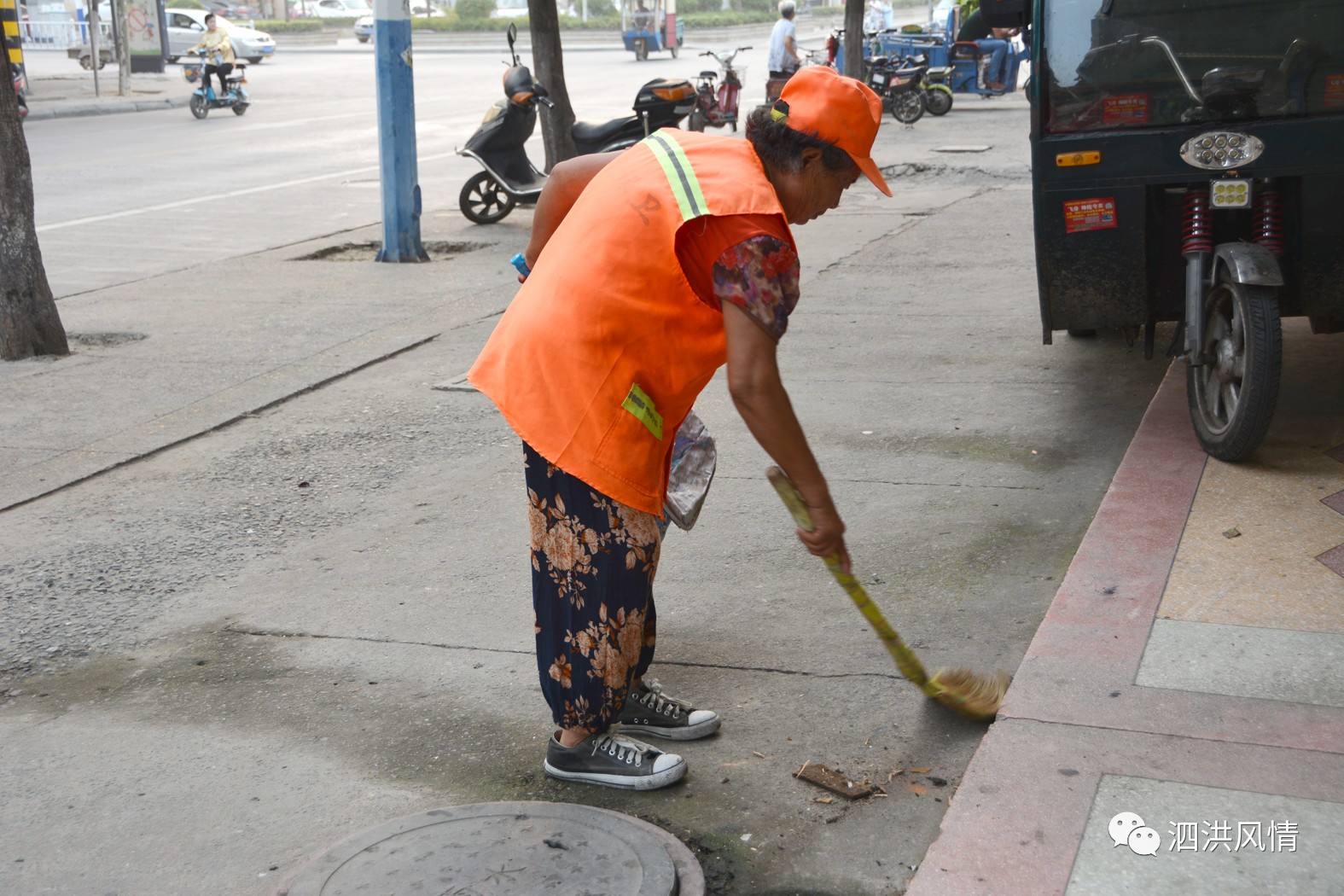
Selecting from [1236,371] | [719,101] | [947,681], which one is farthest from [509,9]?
[947,681]

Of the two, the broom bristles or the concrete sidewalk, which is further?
the broom bristles

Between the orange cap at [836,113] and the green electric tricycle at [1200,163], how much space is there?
2.49 meters

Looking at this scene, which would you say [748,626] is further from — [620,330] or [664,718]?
[620,330]

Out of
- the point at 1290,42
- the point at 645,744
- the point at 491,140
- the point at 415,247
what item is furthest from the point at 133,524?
the point at 491,140

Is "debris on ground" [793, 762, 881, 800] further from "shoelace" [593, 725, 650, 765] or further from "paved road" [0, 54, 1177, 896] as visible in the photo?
"shoelace" [593, 725, 650, 765]

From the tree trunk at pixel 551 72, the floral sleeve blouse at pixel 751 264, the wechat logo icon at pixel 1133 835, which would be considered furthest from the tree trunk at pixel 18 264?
the wechat logo icon at pixel 1133 835

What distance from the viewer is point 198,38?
131 feet

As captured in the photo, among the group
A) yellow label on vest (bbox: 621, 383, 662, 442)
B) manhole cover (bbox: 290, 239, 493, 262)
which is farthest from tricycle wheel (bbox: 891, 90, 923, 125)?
yellow label on vest (bbox: 621, 383, 662, 442)

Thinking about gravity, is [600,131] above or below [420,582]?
above

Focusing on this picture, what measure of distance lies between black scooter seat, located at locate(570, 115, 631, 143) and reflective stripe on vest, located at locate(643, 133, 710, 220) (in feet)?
32.0

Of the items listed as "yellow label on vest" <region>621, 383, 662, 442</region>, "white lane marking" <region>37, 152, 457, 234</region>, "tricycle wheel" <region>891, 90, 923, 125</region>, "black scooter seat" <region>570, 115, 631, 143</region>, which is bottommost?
"yellow label on vest" <region>621, 383, 662, 442</region>

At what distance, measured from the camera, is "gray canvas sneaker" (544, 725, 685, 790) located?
3.09 meters

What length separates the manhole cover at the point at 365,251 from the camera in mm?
10648

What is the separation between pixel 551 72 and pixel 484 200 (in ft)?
4.56
